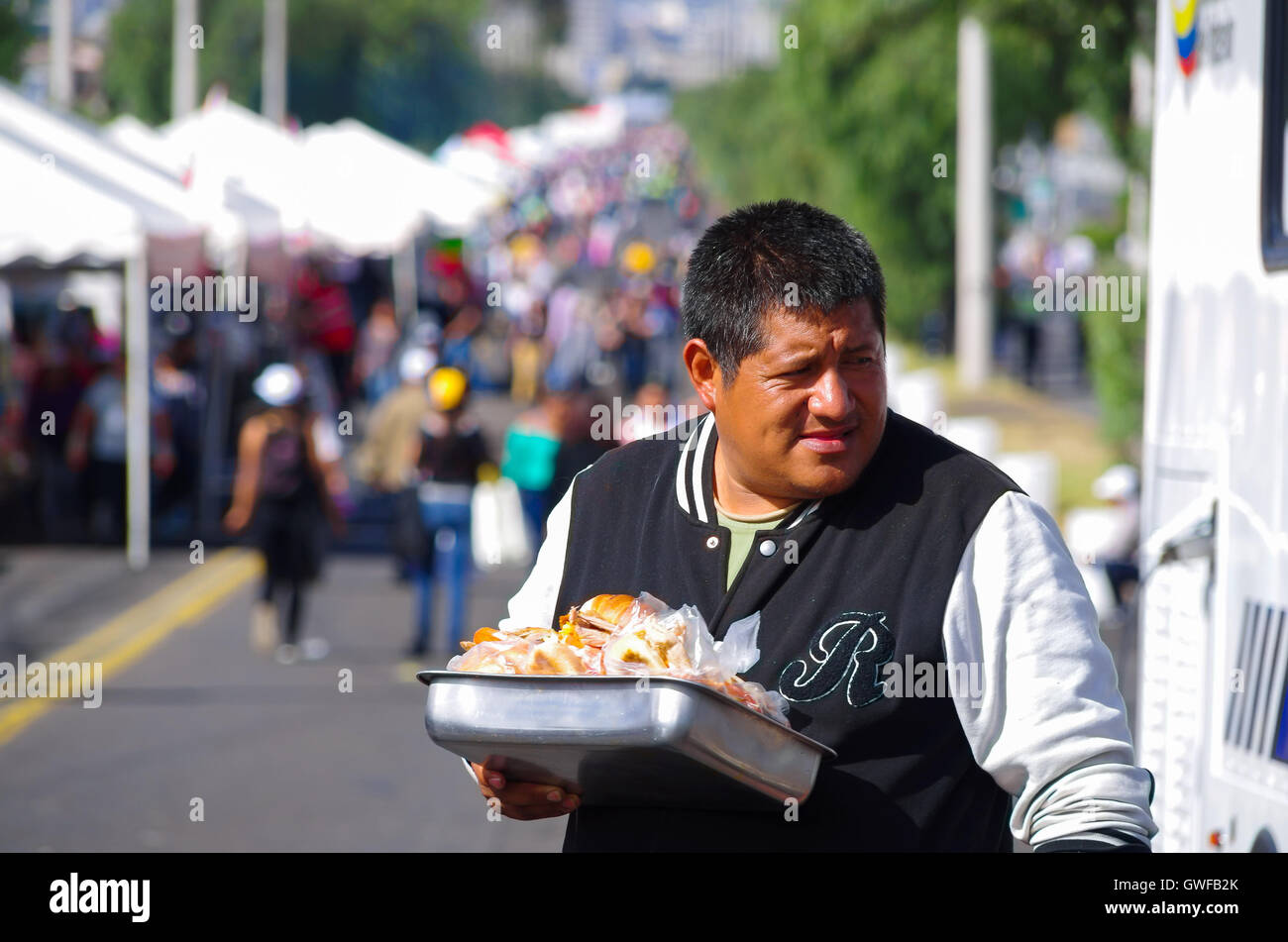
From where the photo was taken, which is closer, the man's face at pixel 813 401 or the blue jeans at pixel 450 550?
the man's face at pixel 813 401

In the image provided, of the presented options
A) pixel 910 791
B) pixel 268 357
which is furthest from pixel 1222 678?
pixel 268 357

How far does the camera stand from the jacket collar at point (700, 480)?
279cm

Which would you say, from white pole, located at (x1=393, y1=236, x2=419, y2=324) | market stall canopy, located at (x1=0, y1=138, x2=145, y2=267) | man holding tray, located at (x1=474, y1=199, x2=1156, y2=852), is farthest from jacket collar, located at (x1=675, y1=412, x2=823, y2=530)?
white pole, located at (x1=393, y1=236, x2=419, y2=324)

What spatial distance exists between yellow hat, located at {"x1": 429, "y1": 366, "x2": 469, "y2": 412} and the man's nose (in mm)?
8596

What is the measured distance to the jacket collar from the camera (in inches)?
110

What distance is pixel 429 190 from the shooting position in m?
23.5

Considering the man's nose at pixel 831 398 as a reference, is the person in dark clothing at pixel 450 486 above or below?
below

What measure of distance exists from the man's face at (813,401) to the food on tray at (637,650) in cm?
22

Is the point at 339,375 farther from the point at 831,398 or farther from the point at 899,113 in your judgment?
the point at 831,398

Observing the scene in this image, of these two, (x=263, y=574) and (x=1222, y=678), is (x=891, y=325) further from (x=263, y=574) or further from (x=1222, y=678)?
(x=1222, y=678)

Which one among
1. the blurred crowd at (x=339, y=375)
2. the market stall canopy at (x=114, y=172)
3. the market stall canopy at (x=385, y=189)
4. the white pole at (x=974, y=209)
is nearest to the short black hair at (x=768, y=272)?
the blurred crowd at (x=339, y=375)

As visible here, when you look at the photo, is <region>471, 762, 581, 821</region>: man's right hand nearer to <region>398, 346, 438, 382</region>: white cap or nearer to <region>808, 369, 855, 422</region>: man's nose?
<region>808, 369, 855, 422</region>: man's nose

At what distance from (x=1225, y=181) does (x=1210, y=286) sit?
0.73 feet

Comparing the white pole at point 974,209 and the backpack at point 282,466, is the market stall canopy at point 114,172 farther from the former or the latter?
the white pole at point 974,209
